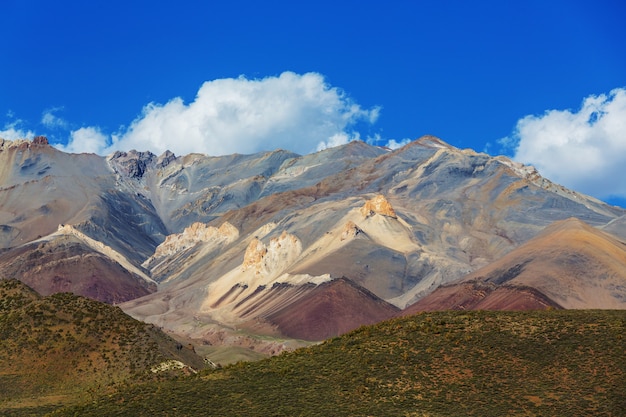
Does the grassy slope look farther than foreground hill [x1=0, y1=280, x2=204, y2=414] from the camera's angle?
No

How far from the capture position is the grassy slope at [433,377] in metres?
46.3

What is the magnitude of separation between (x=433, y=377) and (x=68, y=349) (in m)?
33.1

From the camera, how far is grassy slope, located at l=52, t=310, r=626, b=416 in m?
46.3

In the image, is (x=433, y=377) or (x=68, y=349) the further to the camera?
(x=68, y=349)

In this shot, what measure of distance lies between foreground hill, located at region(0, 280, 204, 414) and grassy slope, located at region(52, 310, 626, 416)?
601 inches

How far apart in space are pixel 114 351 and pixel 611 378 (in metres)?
39.5

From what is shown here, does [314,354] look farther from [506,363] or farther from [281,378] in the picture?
[506,363]

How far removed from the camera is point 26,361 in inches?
2670

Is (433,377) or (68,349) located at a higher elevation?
(68,349)

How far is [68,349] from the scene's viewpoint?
228 feet

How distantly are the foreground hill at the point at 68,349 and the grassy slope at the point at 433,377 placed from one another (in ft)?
50.1

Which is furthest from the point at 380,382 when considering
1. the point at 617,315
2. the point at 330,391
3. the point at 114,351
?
the point at 114,351

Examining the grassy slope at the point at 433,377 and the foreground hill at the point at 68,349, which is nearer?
the grassy slope at the point at 433,377

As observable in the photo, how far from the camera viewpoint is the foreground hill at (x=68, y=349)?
64.5 m
